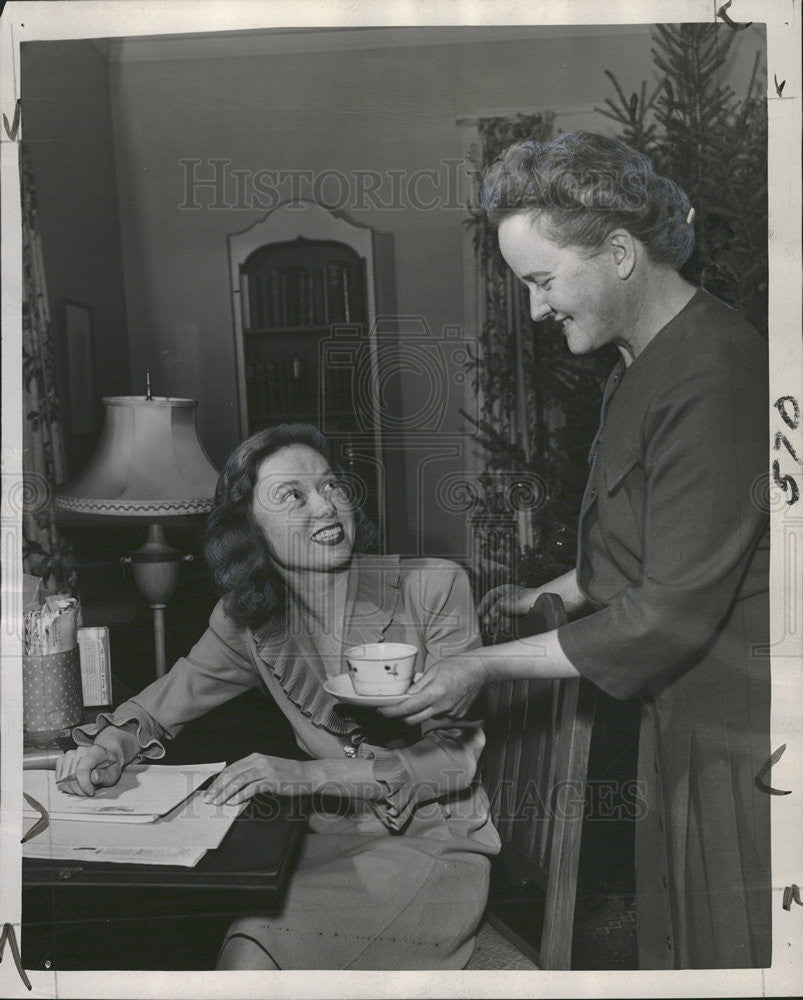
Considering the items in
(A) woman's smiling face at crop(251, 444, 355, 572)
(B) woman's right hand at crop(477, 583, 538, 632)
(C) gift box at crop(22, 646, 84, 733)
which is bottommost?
(C) gift box at crop(22, 646, 84, 733)

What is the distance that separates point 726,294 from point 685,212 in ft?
0.57

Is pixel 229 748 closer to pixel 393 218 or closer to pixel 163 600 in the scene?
pixel 163 600

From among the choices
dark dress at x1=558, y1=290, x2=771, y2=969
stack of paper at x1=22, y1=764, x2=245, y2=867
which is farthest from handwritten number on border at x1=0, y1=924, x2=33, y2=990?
dark dress at x1=558, y1=290, x2=771, y2=969

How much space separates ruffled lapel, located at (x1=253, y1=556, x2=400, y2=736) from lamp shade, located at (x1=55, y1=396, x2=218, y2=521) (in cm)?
29

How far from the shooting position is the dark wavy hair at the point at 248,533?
5.74ft

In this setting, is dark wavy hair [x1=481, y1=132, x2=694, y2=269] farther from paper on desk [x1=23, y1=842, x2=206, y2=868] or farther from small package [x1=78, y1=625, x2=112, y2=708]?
paper on desk [x1=23, y1=842, x2=206, y2=868]

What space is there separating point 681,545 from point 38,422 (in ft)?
4.15

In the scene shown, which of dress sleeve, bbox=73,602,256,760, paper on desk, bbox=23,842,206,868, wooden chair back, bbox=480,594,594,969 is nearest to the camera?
paper on desk, bbox=23,842,206,868

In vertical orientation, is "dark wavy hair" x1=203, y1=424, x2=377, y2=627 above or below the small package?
above

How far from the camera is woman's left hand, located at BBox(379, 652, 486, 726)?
1736mm

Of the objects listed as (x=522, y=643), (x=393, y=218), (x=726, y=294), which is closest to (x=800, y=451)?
(x=726, y=294)

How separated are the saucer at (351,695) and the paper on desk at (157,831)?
0.28 metres

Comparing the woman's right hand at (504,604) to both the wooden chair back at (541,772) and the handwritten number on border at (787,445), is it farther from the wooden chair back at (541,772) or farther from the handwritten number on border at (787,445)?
the handwritten number on border at (787,445)

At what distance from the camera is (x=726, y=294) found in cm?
175
